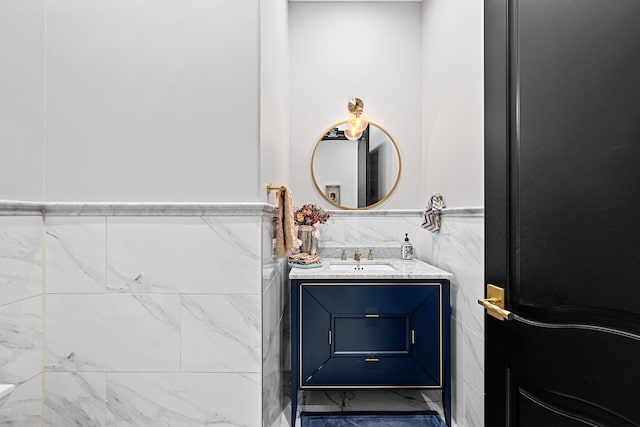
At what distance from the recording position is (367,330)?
1.94m

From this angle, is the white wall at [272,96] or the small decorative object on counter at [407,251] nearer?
the white wall at [272,96]

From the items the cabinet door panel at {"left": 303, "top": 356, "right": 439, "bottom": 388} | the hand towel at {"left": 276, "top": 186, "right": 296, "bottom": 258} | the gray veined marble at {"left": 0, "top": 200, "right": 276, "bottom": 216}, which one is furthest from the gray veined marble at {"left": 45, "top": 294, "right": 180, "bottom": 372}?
the cabinet door panel at {"left": 303, "top": 356, "right": 439, "bottom": 388}

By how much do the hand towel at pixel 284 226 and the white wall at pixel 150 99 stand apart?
0.40 meters

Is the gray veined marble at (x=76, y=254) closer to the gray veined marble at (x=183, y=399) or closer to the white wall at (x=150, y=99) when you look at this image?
the white wall at (x=150, y=99)

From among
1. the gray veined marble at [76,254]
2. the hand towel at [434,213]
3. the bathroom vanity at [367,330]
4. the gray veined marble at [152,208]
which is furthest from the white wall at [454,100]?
the gray veined marble at [76,254]

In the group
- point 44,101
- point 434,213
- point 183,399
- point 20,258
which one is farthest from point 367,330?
point 44,101

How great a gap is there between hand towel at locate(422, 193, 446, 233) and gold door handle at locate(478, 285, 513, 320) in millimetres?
1224

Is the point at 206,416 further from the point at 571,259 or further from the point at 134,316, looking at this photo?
the point at 571,259

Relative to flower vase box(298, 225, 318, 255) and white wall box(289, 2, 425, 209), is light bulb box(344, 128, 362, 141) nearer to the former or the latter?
white wall box(289, 2, 425, 209)

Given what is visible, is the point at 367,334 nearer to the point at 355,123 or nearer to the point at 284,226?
the point at 284,226

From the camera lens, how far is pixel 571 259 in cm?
73

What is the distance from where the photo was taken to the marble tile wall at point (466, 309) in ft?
5.36

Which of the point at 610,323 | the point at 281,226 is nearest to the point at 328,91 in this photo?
the point at 281,226

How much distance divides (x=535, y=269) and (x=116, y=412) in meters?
1.57
